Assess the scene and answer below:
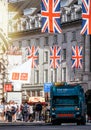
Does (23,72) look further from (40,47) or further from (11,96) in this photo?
(40,47)

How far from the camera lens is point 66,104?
5716 centimetres

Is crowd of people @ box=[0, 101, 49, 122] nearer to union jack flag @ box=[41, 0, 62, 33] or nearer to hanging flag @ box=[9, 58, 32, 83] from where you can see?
hanging flag @ box=[9, 58, 32, 83]

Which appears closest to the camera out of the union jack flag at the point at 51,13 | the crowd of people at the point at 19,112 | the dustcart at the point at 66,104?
the union jack flag at the point at 51,13

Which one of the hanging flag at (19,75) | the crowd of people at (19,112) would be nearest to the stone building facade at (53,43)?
the crowd of people at (19,112)

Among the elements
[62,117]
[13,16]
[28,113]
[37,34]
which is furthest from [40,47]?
[62,117]

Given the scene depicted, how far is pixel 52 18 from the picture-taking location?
5584 cm

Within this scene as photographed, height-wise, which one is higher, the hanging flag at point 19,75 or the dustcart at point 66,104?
the hanging flag at point 19,75

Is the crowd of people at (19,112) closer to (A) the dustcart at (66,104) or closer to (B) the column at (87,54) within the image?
(A) the dustcart at (66,104)

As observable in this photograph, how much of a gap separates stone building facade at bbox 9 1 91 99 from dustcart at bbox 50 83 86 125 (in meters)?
55.3

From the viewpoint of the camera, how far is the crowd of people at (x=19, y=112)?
65375mm

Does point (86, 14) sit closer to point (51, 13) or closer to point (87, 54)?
point (51, 13)

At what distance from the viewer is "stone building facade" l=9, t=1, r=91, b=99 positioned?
115 metres

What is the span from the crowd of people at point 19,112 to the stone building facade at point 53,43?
4307 cm

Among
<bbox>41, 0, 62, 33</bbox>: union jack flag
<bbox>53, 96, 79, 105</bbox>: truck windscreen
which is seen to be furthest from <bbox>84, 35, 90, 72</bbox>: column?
<bbox>41, 0, 62, 33</bbox>: union jack flag
